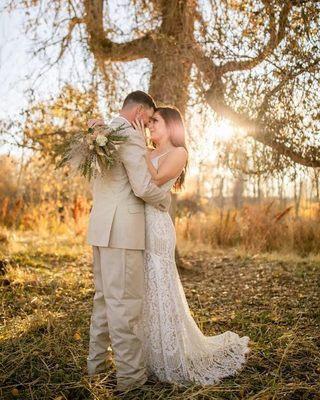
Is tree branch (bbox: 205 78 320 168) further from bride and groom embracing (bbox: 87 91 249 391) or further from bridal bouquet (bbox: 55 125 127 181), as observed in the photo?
bridal bouquet (bbox: 55 125 127 181)

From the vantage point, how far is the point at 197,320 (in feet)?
16.4

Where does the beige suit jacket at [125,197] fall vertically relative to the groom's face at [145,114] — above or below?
below

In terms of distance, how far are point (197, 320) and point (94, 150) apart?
8.20 ft

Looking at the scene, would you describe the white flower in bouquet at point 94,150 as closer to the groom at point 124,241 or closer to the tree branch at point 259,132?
the groom at point 124,241

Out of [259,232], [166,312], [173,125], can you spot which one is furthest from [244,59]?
[259,232]

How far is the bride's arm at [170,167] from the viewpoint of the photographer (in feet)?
11.6

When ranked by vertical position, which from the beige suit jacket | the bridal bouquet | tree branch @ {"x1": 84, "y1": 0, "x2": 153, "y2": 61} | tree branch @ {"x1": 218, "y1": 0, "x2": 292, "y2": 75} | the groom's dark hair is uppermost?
tree branch @ {"x1": 84, "y1": 0, "x2": 153, "y2": 61}

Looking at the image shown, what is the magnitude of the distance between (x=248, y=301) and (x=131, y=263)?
2893 millimetres

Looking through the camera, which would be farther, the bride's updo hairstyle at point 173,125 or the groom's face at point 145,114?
the bride's updo hairstyle at point 173,125

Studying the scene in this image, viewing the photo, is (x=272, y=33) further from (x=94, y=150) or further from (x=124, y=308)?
(x=124, y=308)

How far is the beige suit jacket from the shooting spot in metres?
3.29

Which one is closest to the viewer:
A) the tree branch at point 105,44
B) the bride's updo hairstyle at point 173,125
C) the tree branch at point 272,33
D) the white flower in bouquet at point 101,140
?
the white flower in bouquet at point 101,140

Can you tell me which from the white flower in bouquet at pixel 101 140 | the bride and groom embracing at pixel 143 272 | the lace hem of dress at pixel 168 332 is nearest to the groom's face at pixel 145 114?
the bride and groom embracing at pixel 143 272

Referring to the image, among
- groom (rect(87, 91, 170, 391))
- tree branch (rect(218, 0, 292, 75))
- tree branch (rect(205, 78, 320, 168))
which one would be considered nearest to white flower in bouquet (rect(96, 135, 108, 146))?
groom (rect(87, 91, 170, 391))
